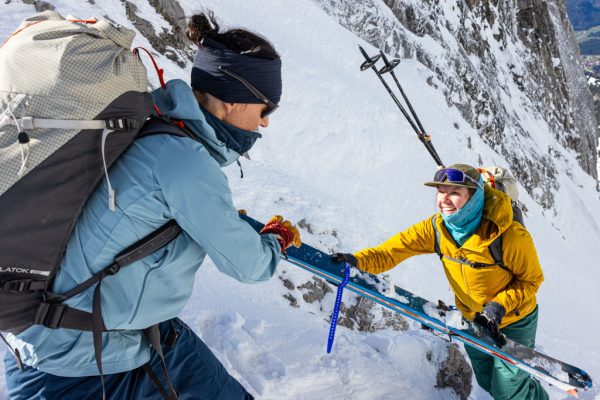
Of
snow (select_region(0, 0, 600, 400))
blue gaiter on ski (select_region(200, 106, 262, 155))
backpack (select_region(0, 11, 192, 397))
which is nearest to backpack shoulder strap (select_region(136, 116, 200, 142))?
backpack (select_region(0, 11, 192, 397))

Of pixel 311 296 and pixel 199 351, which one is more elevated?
pixel 199 351

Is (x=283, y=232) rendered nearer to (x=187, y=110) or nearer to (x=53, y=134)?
(x=187, y=110)

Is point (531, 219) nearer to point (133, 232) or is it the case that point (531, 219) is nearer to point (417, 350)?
point (417, 350)

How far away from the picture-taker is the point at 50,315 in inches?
62.6

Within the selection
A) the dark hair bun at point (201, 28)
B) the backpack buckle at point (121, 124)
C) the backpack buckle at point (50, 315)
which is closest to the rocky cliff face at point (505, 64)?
the dark hair bun at point (201, 28)

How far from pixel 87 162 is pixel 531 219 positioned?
18.7m

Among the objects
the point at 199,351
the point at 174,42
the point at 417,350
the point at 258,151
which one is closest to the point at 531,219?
the point at 258,151

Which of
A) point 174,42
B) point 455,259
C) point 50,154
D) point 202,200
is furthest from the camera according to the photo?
point 174,42

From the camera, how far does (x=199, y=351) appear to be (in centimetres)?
224

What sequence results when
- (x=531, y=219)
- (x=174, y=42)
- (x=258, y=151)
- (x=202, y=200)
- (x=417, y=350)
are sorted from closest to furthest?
(x=202, y=200) → (x=417, y=350) → (x=258, y=151) → (x=174, y=42) → (x=531, y=219)

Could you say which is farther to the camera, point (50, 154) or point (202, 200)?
point (202, 200)

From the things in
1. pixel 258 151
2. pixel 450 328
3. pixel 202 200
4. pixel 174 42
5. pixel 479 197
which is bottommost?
pixel 258 151

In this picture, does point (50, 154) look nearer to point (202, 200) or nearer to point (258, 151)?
point (202, 200)

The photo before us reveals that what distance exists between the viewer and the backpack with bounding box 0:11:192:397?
54.4 inches
